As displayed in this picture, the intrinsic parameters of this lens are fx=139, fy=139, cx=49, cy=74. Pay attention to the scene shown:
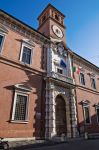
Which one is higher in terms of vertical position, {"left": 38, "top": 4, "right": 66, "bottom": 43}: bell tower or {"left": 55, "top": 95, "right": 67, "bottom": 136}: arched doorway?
{"left": 38, "top": 4, "right": 66, "bottom": 43}: bell tower

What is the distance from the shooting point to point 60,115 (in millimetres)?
15148

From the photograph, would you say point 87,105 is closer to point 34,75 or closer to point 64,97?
point 64,97

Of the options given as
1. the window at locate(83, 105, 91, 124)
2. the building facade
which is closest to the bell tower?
the building facade

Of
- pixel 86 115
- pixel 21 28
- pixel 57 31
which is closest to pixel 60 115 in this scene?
pixel 86 115

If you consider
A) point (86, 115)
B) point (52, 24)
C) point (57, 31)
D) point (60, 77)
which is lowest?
point (86, 115)

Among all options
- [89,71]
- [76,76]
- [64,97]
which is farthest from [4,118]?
[89,71]

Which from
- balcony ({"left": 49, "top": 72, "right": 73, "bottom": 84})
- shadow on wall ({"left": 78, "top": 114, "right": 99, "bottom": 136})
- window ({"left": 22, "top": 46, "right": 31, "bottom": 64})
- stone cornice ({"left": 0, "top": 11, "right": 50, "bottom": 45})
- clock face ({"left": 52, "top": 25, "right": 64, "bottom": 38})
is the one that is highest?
clock face ({"left": 52, "top": 25, "right": 64, "bottom": 38})

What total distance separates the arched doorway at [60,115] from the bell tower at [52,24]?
28.3ft

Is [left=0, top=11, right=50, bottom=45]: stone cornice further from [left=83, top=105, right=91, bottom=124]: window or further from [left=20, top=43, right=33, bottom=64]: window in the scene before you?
[left=83, top=105, right=91, bottom=124]: window

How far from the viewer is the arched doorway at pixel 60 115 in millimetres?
14503

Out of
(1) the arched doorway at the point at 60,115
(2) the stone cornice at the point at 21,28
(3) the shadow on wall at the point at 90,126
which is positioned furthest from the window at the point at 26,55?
(3) the shadow on wall at the point at 90,126

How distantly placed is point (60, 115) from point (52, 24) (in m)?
13.3

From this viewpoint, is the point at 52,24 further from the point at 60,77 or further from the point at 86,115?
the point at 86,115

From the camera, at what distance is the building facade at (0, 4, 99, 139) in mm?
11609
